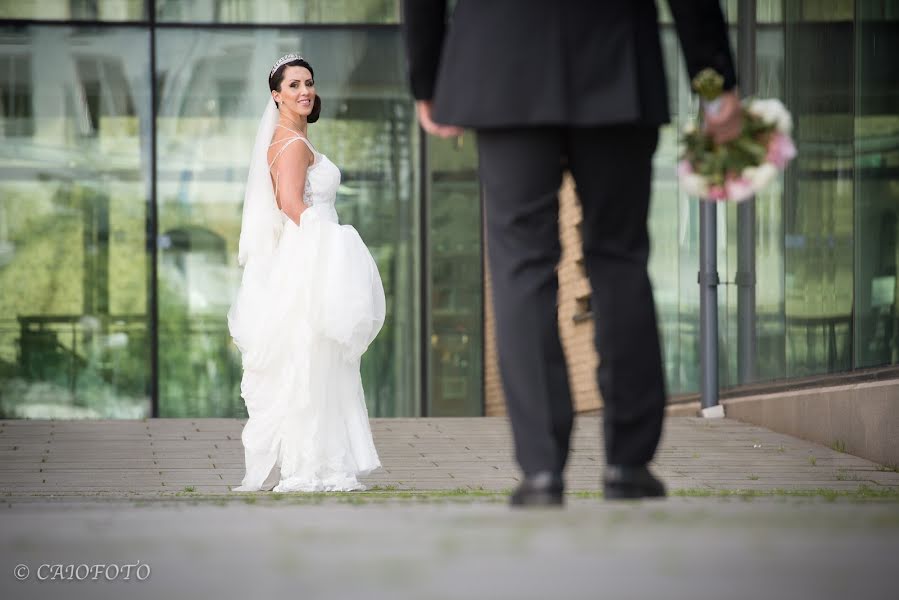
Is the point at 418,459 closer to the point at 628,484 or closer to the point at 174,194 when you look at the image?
the point at 628,484

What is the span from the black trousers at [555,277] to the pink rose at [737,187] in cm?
18

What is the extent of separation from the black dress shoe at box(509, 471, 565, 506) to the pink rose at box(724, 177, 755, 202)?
0.80 metres

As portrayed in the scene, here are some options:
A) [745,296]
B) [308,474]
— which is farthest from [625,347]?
[745,296]

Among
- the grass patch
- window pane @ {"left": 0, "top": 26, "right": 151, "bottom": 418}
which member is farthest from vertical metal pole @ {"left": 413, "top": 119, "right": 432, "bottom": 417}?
the grass patch

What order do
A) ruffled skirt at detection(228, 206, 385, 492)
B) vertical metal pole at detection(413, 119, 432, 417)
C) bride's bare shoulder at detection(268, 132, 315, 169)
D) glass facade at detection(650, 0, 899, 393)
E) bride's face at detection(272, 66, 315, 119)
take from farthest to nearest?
vertical metal pole at detection(413, 119, 432, 417) < glass facade at detection(650, 0, 899, 393) < bride's face at detection(272, 66, 315, 119) < bride's bare shoulder at detection(268, 132, 315, 169) < ruffled skirt at detection(228, 206, 385, 492)

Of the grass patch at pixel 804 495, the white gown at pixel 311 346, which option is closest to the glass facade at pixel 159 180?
the white gown at pixel 311 346

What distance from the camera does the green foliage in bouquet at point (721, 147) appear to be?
3.84m

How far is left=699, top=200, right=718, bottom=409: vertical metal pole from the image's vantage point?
1048 centimetres

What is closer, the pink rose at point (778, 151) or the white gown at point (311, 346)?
the pink rose at point (778, 151)

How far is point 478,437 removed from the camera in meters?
9.36

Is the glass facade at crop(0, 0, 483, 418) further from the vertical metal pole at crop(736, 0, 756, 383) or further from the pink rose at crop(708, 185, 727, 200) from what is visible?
the pink rose at crop(708, 185, 727, 200)

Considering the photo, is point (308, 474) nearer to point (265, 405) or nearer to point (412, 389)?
point (265, 405)

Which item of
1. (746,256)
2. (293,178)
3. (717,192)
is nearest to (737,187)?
(717,192)

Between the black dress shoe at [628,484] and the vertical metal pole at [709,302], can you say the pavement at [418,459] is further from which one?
the black dress shoe at [628,484]
